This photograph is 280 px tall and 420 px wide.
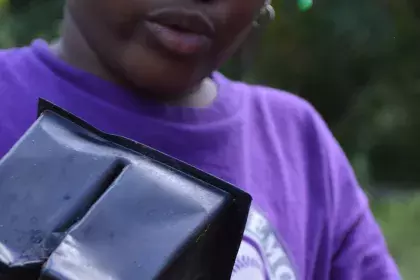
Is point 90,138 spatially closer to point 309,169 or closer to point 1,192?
point 1,192

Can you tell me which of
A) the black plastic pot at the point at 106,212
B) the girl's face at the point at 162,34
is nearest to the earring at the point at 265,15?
the girl's face at the point at 162,34

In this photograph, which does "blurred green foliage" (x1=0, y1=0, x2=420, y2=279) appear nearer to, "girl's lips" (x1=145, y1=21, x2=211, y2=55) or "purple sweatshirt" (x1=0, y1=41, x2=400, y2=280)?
"purple sweatshirt" (x1=0, y1=41, x2=400, y2=280)

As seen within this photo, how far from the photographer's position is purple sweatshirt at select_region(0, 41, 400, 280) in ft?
1.82

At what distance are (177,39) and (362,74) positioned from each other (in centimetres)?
158

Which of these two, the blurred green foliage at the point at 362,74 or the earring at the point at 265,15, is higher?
the earring at the point at 265,15

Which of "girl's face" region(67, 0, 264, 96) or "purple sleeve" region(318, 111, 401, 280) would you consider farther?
"purple sleeve" region(318, 111, 401, 280)

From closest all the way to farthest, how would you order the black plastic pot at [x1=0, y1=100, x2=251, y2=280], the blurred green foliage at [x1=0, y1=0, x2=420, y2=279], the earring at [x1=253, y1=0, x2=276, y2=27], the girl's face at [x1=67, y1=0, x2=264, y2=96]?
the black plastic pot at [x1=0, y1=100, x2=251, y2=280], the girl's face at [x1=67, y1=0, x2=264, y2=96], the earring at [x1=253, y1=0, x2=276, y2=27], the blurred green foliage at [x1=0, y1=0, x2=420, y2=279]

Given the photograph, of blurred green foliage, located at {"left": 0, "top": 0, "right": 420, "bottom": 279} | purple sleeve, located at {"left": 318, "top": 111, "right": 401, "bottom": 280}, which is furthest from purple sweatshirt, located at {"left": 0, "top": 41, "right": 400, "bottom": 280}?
blurred green foliage, located at {"left": 0, "top": 0, "right": 420, "bottom": 279}

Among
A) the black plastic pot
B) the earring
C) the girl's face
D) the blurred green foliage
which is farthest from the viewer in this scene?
→ the blurred green foliage

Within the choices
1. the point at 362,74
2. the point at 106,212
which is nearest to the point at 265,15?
the point at 106,212

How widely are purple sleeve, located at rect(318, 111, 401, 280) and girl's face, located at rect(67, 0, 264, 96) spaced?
0.20m

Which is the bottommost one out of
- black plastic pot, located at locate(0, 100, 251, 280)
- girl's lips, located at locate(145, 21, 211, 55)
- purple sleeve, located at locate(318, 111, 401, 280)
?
purple sleeve, located at locate(318, 111, 401, 280)

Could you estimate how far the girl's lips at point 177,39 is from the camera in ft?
1.56

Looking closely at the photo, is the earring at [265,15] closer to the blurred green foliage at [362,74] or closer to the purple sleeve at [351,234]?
the purple sleeve at [351,234]
